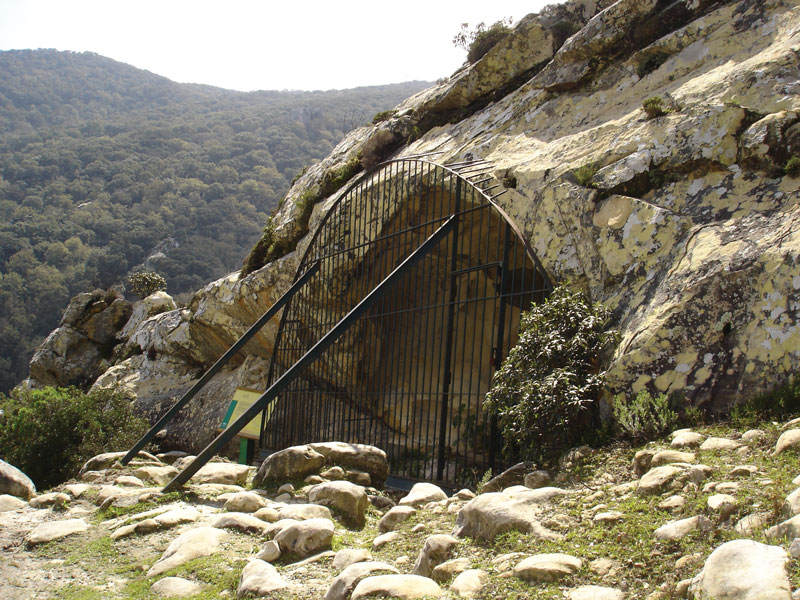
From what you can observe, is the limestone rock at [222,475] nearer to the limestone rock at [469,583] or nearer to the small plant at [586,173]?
the limestone rock at [469,583]

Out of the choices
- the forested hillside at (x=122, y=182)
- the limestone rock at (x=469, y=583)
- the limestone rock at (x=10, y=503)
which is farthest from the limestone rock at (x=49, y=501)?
the forested hillside at (x=122, y=182)

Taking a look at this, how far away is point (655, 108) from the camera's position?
7.24m

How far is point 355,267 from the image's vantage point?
11250 mm

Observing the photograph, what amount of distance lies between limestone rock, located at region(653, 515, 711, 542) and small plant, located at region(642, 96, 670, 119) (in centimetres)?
515

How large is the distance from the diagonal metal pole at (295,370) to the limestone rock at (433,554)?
11.4 feet

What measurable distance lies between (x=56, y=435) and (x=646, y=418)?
8.92 metres

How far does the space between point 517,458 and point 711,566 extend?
14.4 feet

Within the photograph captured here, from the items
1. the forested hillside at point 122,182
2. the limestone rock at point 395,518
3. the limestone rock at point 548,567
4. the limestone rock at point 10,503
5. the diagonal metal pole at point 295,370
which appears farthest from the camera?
the forested hillside at point 122,182

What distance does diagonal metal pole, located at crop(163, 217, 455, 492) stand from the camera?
6965 millimetres

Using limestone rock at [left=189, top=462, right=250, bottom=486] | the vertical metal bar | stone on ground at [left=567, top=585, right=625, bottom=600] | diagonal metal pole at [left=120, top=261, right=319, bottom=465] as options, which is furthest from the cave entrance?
stone on ground at [left=567, top=585, right=625, bottom=600]

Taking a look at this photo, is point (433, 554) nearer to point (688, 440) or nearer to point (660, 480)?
point (660, 480)

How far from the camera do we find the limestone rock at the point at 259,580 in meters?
4.01

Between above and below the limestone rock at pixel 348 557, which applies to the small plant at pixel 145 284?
above

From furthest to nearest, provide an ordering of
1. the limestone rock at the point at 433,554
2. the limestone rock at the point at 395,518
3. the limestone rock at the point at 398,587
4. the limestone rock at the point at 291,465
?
the limestone rock at the point at 291,465
the limestone rock at the point at 395,518
the limestone rock at the point at 433,554
the limestone rock at the point at 398,587
